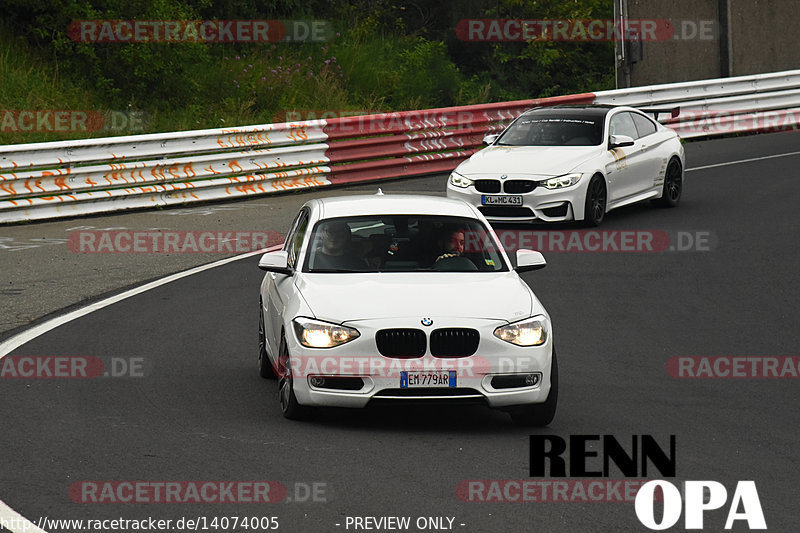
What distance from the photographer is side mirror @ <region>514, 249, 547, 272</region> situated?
931 cm

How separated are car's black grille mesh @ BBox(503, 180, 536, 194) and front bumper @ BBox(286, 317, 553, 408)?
904 cm

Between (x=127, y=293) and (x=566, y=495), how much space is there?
7.60 m

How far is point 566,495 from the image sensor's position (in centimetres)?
701

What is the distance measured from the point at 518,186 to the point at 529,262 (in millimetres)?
8086

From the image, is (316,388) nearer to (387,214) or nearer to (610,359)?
(387,214)

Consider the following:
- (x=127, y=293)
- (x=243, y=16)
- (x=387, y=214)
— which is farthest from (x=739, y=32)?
(x=387, y=214)

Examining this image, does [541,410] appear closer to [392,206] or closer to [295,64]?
[392,206]

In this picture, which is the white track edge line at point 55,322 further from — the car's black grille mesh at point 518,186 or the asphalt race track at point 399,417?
the car's black grille mesh at point 518,186

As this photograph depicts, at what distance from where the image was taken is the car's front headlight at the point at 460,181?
58.0ft

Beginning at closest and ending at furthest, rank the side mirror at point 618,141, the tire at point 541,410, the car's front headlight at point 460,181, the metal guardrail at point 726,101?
the tire at point 541,410, the car's front headlight at point 460,181, the side mirror at point 618,141, the metal guardrail at point 726,101

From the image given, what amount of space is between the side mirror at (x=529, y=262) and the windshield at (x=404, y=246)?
0.12m

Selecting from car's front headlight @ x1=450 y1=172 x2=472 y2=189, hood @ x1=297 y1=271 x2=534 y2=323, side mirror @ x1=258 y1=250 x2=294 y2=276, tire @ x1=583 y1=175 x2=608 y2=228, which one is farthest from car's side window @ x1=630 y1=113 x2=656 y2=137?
side mirror @ x1=258 y1=250 x2=294 y2=276

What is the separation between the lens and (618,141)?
18.3 meters

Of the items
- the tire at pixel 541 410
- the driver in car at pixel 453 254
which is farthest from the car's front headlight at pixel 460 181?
the tire at pixel 541 410
